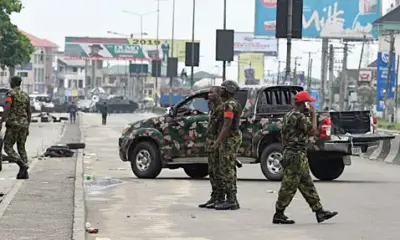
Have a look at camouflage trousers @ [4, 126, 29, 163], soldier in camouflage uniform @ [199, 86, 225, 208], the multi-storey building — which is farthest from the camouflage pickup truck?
the multi-storey building

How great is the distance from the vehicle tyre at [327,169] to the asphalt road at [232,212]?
22 centimetres

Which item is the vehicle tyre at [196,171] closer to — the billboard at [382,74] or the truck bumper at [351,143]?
the truck bumper at [351,143]

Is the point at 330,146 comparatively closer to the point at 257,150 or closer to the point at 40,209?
the point at 257,150

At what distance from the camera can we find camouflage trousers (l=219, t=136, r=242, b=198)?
52.2ft

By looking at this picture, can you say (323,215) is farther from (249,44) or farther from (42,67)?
(42,67)

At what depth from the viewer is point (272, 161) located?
71.1 ft

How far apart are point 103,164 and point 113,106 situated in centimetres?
7757

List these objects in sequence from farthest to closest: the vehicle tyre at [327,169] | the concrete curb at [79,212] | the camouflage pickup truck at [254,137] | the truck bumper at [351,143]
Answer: the vehicle tyre at [327,169]
the camouflage pickup truck at [254,137]
the truck bumper at [351,143]
the concrete curb at [79,212]

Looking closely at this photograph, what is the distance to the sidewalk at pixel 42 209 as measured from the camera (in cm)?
1238

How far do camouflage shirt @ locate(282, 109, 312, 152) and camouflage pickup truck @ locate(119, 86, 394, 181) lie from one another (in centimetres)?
679

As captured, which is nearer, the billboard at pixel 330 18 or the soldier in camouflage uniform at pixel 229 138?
the soldier in camouflage uniform at pixel 229 138

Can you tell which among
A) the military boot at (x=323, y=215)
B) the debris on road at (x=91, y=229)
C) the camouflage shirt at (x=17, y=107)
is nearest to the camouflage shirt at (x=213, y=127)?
the military boot at (x=323, y=215)

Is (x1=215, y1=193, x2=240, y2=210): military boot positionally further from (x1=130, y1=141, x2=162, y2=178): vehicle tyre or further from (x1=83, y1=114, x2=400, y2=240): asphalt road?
(x1=130, y1=141, x2=162, y2=178): vehicle tyre

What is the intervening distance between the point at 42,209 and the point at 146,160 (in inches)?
301
